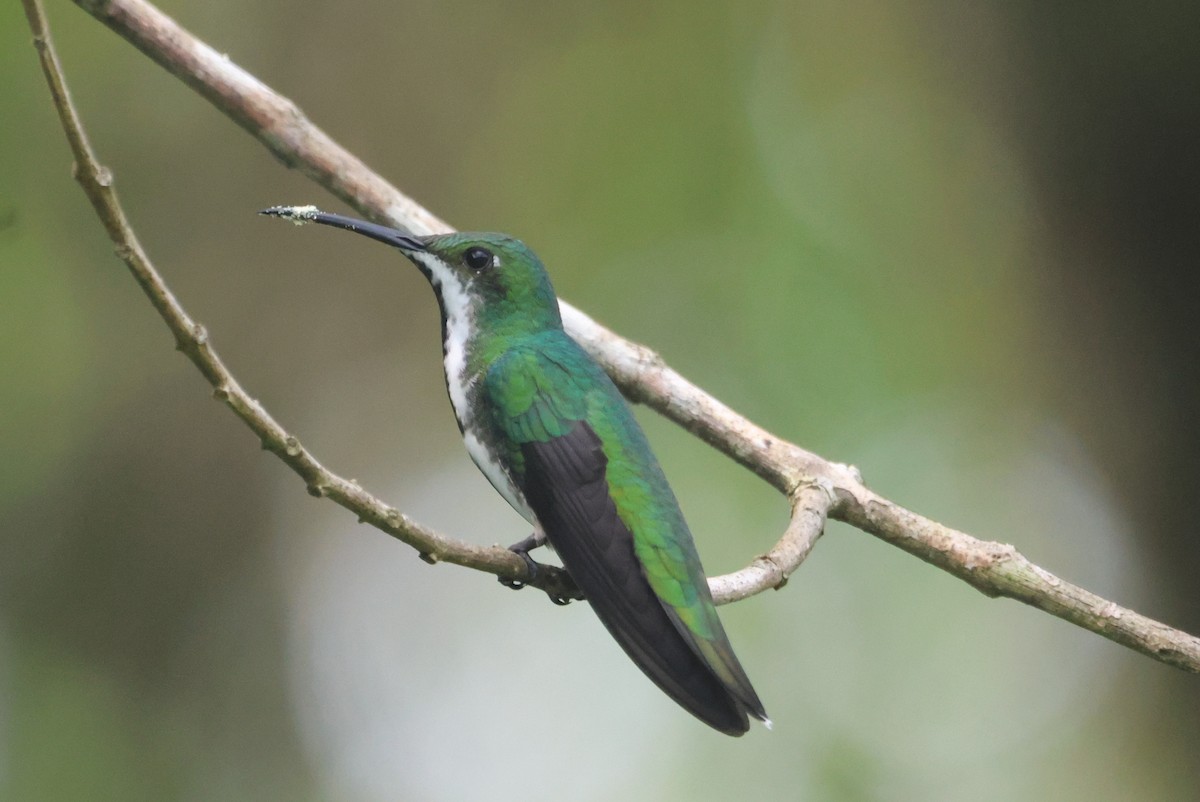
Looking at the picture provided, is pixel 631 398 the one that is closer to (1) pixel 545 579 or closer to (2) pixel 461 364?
(2) pixel 461 364

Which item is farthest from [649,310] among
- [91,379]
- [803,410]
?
[91,379]

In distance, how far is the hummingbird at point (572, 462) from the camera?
3303 mm

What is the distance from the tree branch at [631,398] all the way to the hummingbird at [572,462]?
0.69 ft

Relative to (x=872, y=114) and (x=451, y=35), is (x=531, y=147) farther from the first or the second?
(x=872, y=114)

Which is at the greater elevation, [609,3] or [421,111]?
[609,3]

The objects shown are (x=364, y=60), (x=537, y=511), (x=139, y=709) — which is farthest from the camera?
(x=364, y=60)

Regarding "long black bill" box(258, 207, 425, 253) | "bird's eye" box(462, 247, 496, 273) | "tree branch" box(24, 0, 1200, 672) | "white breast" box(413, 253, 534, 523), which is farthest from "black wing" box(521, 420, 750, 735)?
"long black bill" box(258, 207, 425, 253)

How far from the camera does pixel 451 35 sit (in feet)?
27.4

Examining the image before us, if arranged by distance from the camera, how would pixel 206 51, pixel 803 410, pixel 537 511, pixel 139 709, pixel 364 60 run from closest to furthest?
pixel 537 511 → pixel 206 51 → pixel 139 709 → pixel 364 60 → pixel 803 410

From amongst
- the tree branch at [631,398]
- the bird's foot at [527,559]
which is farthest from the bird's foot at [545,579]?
the tree branch at [631,398]

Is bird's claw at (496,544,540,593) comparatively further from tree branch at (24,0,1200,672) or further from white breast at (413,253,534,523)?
white breast at (413,253,534,523)

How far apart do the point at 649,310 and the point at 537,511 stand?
5.71 m

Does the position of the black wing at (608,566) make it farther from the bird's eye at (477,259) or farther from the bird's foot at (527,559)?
the bird's eye at (477,259)

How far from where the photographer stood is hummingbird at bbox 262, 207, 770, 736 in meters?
3.30
